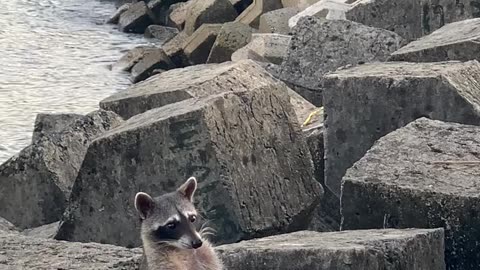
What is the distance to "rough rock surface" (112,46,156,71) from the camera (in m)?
15.2

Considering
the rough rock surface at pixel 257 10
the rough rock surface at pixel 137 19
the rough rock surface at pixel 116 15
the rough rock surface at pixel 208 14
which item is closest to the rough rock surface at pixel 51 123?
the rough rock surface at pixel 257 10

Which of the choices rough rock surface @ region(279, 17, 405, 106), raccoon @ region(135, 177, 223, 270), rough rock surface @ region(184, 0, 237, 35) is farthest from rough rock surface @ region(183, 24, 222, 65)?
raccoon @ region(135, 177, 223, 270)

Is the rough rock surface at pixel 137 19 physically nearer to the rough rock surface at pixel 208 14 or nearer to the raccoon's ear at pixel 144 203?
the rough rock surface at pixel 208 14

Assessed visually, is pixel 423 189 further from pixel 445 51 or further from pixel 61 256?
pixel 445 51

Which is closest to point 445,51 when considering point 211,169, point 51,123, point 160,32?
point 211,169

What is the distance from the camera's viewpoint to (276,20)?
13.6m

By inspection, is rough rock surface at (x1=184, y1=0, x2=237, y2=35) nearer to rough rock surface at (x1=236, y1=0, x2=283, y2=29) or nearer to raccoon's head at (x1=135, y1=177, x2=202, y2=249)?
rough rock surface at (x1=236, y1=0, x2=283, y2=29)

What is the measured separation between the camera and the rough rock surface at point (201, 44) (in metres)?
14.3

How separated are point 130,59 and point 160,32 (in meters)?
2.34

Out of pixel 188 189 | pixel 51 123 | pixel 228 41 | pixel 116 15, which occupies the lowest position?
pixel 116 15

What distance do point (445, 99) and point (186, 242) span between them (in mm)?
2135

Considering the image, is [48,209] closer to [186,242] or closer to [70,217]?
[70,217]

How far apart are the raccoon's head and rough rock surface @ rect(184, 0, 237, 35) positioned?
36.8 ft

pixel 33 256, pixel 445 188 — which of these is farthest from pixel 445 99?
pixel 33 256
